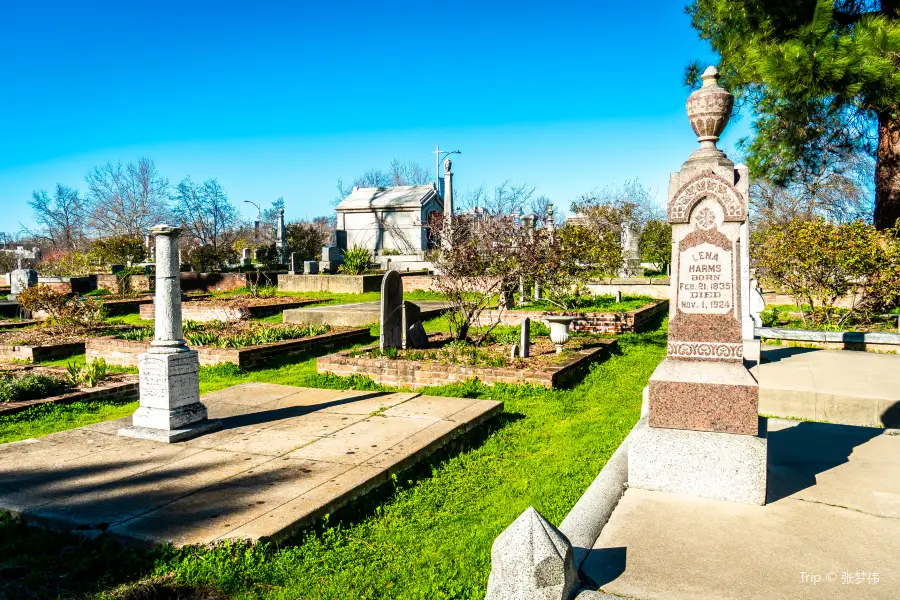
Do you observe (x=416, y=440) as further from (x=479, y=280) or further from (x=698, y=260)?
(x=479, y=280)

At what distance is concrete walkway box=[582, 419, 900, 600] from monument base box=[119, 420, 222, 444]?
3.81 metres

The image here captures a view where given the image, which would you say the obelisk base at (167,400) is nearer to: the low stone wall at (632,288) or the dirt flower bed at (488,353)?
the dirt flower bed at (488,353)

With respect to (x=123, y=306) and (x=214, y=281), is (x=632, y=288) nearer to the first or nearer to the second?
(x=214, y=281)

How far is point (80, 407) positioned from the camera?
24.7 ft

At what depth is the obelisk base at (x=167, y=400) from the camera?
5508 millimetres

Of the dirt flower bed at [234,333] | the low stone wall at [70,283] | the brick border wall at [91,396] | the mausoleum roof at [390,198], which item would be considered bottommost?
the brick border wall at [91,396]

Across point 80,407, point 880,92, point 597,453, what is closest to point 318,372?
point 80,407

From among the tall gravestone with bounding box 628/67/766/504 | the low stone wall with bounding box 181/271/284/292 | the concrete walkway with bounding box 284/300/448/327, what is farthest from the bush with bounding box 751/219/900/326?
the low stone wall with bounding box 181/271/284/292

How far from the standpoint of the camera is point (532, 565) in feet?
8.75

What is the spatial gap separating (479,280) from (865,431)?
650 cm

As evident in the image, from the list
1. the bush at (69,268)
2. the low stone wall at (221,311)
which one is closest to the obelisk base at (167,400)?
the low stone wall at (221,311)

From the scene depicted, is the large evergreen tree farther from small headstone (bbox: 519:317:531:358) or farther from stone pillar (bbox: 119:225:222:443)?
stone pillar (bbox: 119:225:222:443)

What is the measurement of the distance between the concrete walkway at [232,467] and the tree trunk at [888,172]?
1147 cm

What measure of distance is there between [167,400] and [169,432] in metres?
0.28
